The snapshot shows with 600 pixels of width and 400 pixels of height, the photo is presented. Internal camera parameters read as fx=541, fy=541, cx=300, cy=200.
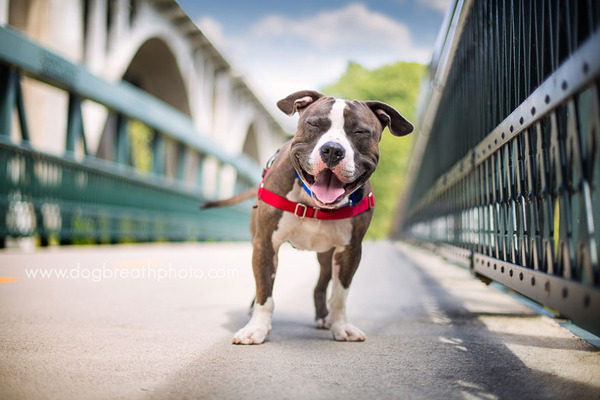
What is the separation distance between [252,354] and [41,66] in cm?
945

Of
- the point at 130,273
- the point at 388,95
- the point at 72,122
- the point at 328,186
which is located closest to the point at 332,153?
the point at 328,186

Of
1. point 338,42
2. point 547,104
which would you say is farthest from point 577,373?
point 338,42

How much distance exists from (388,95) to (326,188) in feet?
109

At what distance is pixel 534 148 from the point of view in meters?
2.25

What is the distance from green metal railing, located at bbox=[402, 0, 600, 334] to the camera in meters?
1.63

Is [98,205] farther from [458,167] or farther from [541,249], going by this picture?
[541,249]

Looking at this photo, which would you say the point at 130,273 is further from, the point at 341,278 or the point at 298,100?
the point at 298,100

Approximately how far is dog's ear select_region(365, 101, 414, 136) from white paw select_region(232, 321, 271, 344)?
1.25m

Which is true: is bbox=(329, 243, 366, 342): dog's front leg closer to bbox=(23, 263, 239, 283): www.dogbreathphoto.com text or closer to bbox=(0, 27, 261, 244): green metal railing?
bbox=(23, 263, 239, 283): www.dogbreathphoto.com text

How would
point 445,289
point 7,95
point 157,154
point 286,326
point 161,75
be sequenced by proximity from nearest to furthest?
point 286,326 → point 445,289 → point 7,95 → point 157,154 → point 161,75

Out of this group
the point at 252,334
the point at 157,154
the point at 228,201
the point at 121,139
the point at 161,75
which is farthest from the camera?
the point at 161,75

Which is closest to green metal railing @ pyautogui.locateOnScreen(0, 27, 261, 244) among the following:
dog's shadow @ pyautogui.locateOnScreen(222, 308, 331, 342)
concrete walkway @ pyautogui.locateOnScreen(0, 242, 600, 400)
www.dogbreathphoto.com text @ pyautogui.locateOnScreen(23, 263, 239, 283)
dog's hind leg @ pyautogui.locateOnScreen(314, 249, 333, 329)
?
www.dogbreathphoto.com text @ pyautogui.locateOnScreen(23, 263, 239, 283)

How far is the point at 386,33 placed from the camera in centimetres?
1958

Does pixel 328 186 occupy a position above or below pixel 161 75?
below
